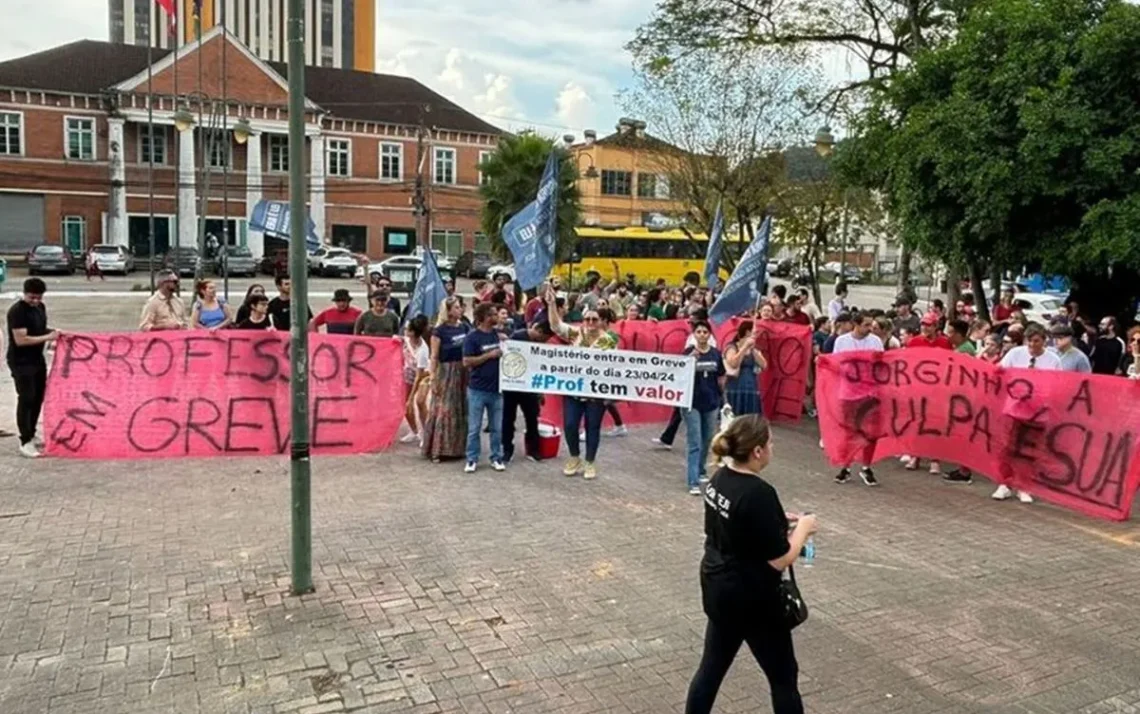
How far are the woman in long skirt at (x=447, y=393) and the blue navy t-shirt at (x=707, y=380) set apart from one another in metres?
2.47

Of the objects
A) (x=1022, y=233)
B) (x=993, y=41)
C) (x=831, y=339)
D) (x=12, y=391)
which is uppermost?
(x=993, y=41)

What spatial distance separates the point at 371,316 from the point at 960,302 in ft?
43.9

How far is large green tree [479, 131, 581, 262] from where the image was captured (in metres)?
35.5

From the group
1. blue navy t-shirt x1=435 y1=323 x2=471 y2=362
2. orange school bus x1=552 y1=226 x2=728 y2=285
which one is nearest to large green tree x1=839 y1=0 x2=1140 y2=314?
blue navy t-shirt x1=435 y1=323 x2=471 y2=362

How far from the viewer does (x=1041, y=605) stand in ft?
20.8

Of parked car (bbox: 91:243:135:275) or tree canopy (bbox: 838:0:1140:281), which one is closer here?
tree canopy (bbox: 838:0:1140:281)

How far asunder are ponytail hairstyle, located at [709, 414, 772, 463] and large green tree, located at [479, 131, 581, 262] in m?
31.5

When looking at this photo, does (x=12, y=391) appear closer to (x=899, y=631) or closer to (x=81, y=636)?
(x=81, y=636)

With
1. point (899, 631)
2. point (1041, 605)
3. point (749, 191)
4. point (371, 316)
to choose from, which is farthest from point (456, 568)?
point (749, 191)

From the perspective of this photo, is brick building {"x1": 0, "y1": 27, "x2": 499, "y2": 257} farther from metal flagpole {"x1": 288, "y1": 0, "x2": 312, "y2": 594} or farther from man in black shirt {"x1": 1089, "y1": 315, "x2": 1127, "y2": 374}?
metal flagpole {"x1": 288, "y1": 0, "x2": 312, "y2": 594}

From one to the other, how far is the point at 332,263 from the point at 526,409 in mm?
37459

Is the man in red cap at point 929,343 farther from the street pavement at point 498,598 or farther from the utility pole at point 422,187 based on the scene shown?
the utility pole at point 422,187

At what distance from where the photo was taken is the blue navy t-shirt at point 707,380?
9.20 metres

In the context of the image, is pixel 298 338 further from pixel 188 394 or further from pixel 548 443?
pixel 548 443
